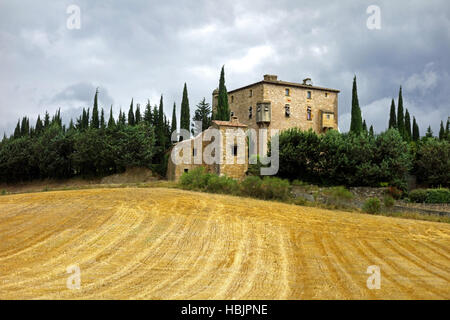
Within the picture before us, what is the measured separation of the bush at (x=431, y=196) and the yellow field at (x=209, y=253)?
16.1 m

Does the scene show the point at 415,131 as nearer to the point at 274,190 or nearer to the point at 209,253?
the point at 274,190

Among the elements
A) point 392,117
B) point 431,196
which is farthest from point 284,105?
point 431,196

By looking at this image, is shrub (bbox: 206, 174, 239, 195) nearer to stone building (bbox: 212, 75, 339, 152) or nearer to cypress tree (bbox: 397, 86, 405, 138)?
stone building (bbox: 212, 75, 339, 152)

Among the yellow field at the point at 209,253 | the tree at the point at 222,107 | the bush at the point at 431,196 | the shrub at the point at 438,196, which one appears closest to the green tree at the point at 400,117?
the bush at the point at 431,196

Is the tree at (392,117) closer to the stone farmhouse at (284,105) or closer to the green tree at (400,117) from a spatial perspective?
the green tree at (400,117)

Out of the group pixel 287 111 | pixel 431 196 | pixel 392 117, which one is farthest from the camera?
pixel 287 111

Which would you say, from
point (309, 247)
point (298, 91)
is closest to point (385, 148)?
point (298, 91)

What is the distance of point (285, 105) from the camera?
50562 mm

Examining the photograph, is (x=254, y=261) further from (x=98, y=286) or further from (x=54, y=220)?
(x=54, y=220)

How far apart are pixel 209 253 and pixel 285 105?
4293 centimetres

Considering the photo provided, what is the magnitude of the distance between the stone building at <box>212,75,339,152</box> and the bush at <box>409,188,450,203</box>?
21971mm

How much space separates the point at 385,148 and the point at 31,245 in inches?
1189

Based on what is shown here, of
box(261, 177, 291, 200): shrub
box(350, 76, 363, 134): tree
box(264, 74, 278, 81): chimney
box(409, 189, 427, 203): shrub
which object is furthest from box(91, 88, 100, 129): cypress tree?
box(409, 189, 427, 203): shrub

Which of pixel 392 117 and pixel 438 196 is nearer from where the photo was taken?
pixel 438 196
